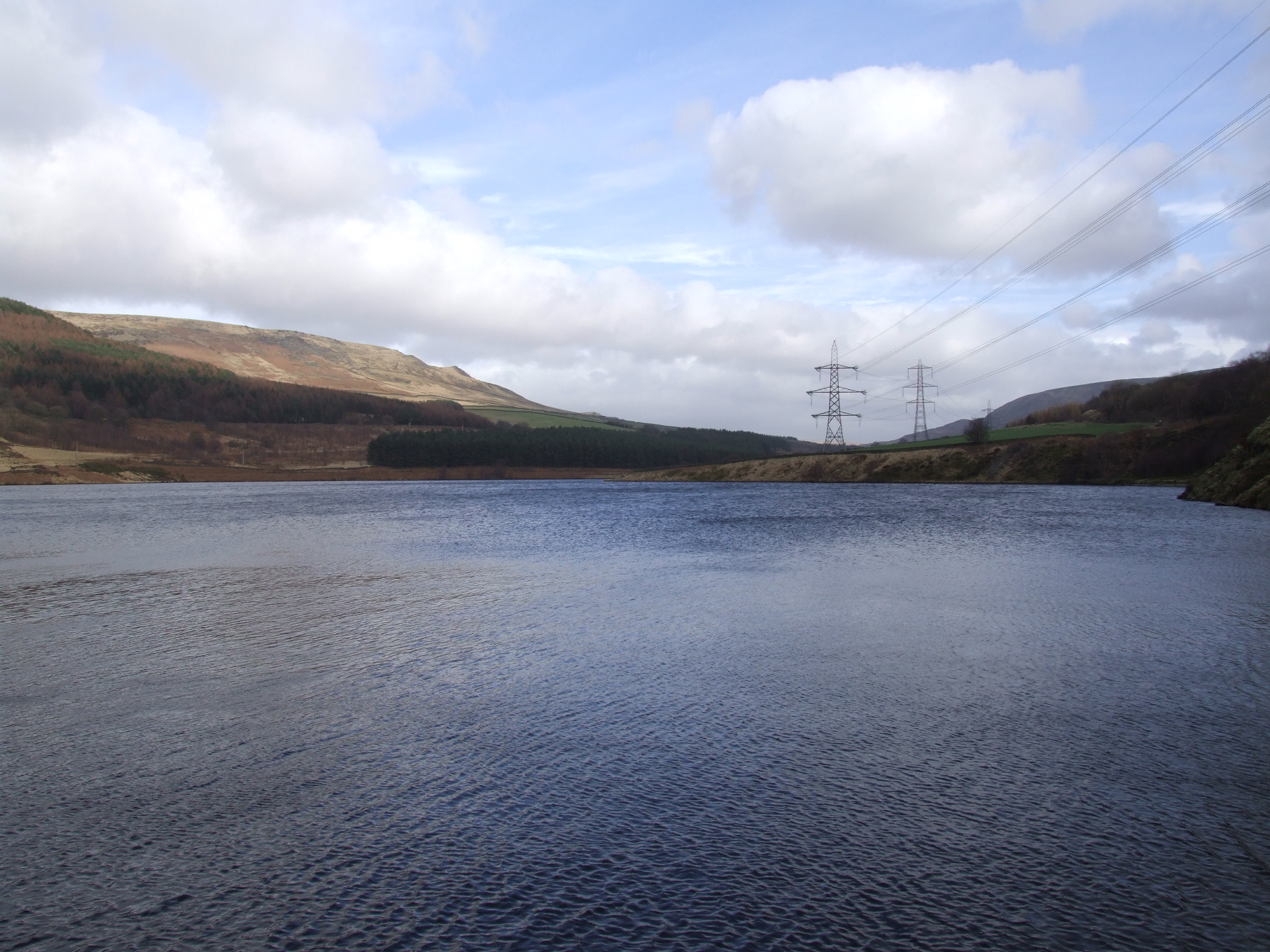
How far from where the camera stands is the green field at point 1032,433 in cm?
8081

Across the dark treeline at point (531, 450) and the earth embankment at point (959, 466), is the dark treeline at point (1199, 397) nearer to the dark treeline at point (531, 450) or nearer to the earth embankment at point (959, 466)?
the earth embankment at point (959, 466)

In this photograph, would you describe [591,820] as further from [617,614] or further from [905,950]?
[617,614]

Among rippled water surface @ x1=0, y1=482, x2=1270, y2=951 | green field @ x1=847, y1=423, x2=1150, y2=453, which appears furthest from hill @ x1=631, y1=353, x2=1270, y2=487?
rippled water surface @ x1=0, y1=482, x2=1270, y2=951

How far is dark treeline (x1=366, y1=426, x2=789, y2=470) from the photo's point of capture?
149 meters

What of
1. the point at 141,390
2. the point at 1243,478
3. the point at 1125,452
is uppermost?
the point at 141,390

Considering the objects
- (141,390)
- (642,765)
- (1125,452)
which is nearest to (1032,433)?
(1125,452)

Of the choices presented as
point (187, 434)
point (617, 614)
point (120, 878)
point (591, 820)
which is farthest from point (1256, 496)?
point (187, 434)

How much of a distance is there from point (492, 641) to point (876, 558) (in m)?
14.6

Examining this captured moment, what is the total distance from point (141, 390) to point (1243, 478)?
6967 inches

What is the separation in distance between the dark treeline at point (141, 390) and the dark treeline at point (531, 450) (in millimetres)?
28554

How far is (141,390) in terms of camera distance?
159m

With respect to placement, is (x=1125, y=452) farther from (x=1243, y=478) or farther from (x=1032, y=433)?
(x=1243, y=478)

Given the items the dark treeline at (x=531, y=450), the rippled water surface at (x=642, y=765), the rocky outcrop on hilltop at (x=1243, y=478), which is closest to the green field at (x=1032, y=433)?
the rocky outcrop on hilltop at (x=1243, y=478)

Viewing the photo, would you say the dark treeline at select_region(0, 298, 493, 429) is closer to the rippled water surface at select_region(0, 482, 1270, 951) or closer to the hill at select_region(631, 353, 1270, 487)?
the hill at select_region(631, 353, 1270, 487)
